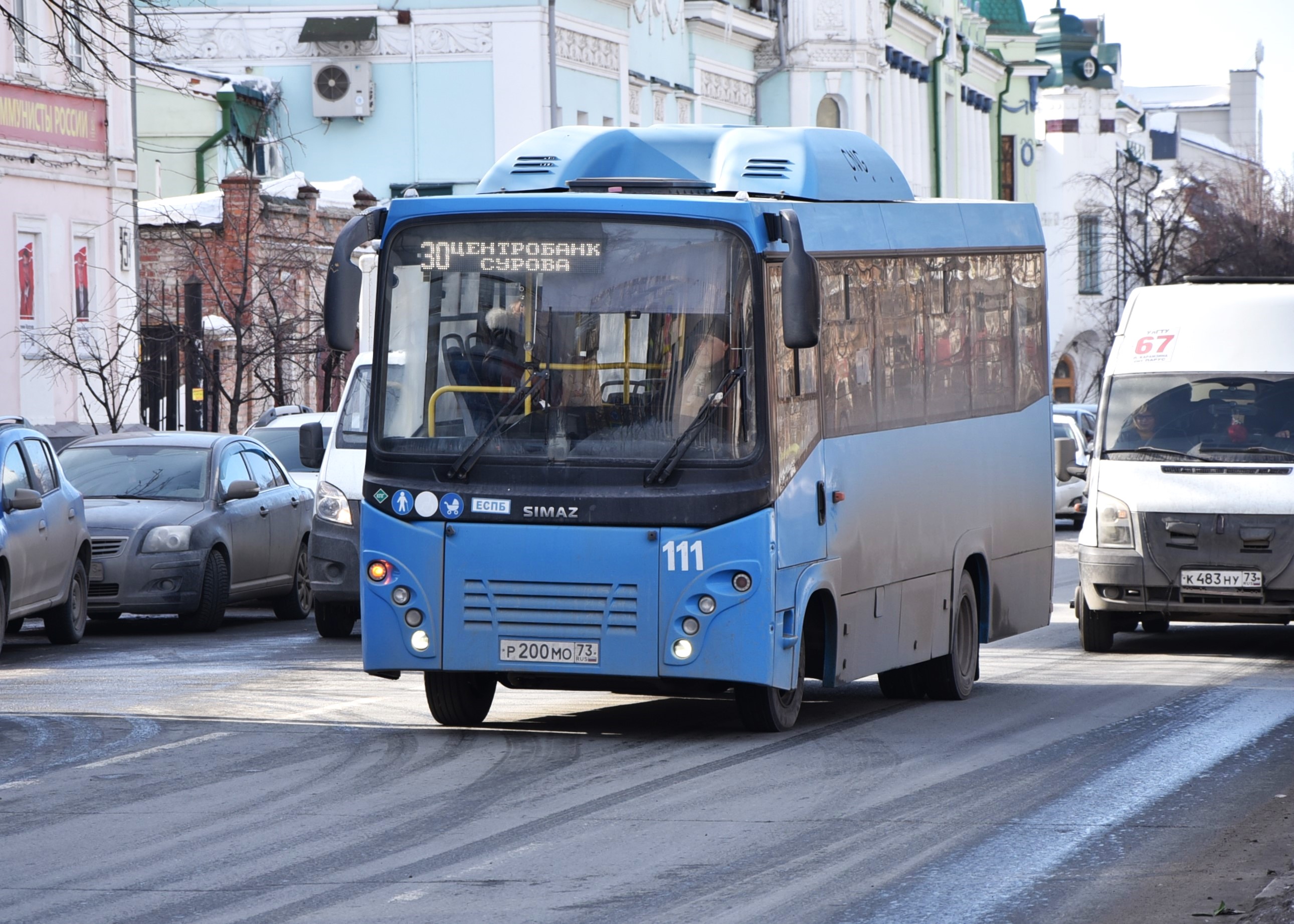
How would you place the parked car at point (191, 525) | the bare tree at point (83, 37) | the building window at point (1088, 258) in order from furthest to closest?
1. the building window at point (1088, 258)
2. the bare tree at point (83, 37)
3. the parked car at point (191, 525)

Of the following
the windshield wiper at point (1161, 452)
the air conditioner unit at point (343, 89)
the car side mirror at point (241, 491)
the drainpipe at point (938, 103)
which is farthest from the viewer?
the drainpipe at point (938, 103)

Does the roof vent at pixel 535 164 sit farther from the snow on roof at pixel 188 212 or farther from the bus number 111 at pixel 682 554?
the snow on roof at pixel 188 212

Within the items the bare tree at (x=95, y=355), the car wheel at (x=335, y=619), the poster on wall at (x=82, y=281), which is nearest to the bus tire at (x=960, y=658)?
the car wheel at (x=335, y=619)

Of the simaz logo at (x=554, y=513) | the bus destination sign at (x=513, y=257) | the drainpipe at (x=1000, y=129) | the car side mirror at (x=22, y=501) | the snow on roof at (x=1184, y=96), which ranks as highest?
the snow on roof at (x=1184, y=96)

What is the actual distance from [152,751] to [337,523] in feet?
23.5

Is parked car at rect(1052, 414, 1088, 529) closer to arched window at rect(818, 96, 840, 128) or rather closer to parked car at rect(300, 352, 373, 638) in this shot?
Result: parked car at rect(300, 352, 373, 638)

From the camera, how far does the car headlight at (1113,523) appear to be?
59.0 feet

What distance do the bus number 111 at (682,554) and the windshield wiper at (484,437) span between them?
1035 millimetres

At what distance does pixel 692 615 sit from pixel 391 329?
2160mm

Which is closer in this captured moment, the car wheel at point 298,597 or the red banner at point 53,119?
the car wheel at point 298,597

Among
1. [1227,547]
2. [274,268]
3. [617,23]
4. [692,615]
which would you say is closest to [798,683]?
[692,615]

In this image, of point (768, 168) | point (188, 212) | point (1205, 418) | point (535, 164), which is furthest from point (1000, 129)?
point (535, 164)

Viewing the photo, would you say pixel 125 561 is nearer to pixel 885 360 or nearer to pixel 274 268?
pixel 885 360

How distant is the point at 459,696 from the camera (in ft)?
42.1
